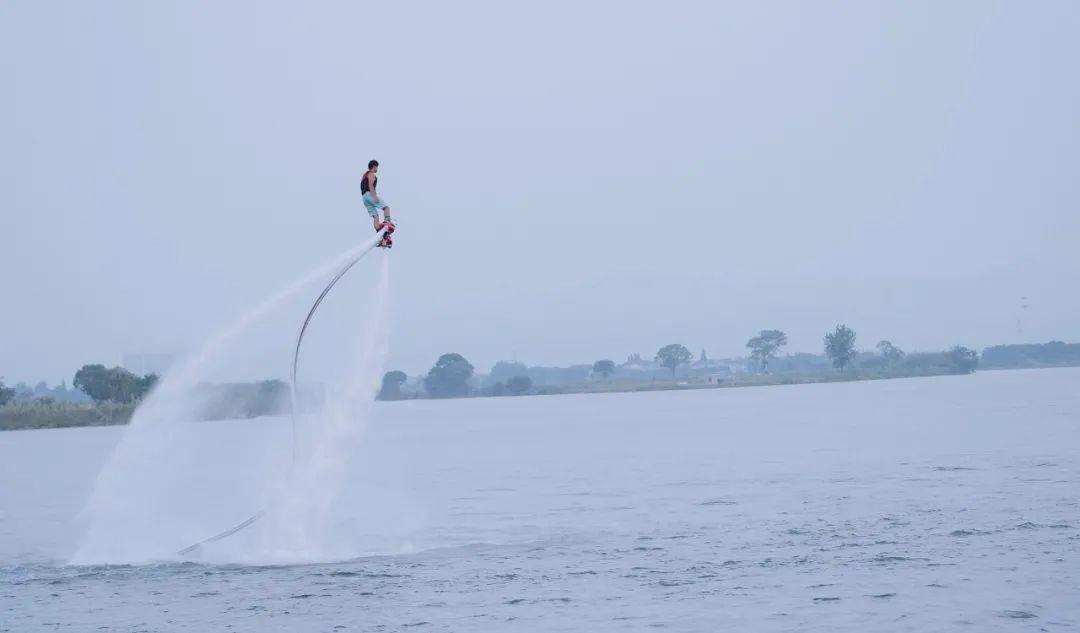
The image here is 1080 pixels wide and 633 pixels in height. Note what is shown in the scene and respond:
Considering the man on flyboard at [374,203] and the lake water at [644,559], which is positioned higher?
the man on flyboard at [374,203]

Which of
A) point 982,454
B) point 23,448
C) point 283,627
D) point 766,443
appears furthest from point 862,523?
point 23,448

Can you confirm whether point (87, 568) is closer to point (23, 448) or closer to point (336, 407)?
point (336, 407)

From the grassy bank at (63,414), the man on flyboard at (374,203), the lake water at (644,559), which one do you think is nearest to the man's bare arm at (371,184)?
the man on flyboard at (374,203)

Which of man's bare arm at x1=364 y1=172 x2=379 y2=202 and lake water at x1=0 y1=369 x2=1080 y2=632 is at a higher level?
man's bare arm at x1=364 y1=172 x2=379 y2=202

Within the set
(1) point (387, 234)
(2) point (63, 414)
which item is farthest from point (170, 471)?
(2) point (63, 414)

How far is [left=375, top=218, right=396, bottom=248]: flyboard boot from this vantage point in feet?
90.9

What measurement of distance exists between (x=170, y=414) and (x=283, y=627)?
8.97 meters

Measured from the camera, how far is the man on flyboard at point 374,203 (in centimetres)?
2736

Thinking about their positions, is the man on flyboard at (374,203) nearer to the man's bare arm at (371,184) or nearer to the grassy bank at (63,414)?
the man's bare arm at (371,184)

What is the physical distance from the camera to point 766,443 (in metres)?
84.8

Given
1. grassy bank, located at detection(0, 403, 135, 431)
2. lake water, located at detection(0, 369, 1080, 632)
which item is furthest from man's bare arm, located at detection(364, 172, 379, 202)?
grassy bank, located at detection(0, 403, 135, 431)

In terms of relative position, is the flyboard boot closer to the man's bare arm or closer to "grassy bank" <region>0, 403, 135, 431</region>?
the man's bare arm

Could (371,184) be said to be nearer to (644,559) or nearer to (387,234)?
(387,234)

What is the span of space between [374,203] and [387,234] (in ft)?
2.40
